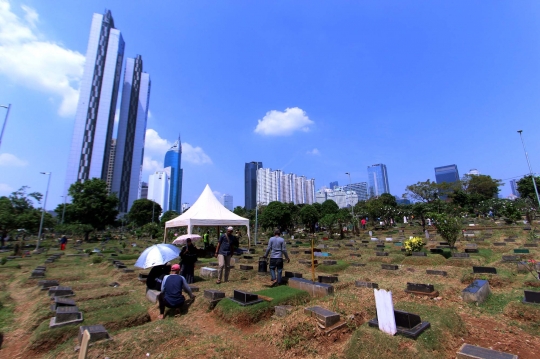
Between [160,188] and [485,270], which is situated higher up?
[160,188]

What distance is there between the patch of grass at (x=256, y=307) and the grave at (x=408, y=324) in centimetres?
188

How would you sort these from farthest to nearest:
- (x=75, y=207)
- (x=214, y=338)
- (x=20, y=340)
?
(x=75, y=207) → (x=20, y=340) → (x=214, y=338)

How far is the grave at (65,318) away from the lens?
465 centimetres

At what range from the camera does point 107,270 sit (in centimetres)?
1146

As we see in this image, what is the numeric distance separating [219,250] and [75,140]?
7737cm

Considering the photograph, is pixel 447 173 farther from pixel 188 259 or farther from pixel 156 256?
pixel 156 256

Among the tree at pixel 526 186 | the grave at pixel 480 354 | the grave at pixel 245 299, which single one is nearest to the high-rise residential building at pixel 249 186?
the tree at pixel 526 186

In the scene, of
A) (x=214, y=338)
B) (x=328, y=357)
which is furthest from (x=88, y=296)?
(x=328, y=357)

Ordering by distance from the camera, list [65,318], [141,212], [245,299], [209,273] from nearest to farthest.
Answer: [65,318] → [245,299] → [209,273] → [141,212]

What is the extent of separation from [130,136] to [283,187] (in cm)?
5112

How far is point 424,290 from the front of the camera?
6168mm

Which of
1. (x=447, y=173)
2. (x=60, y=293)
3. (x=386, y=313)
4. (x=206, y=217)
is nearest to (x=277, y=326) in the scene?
(x=386, y=313)

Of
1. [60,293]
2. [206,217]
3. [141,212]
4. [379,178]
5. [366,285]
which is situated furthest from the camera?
[379,178]

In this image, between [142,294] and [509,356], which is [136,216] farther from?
[509,356]
